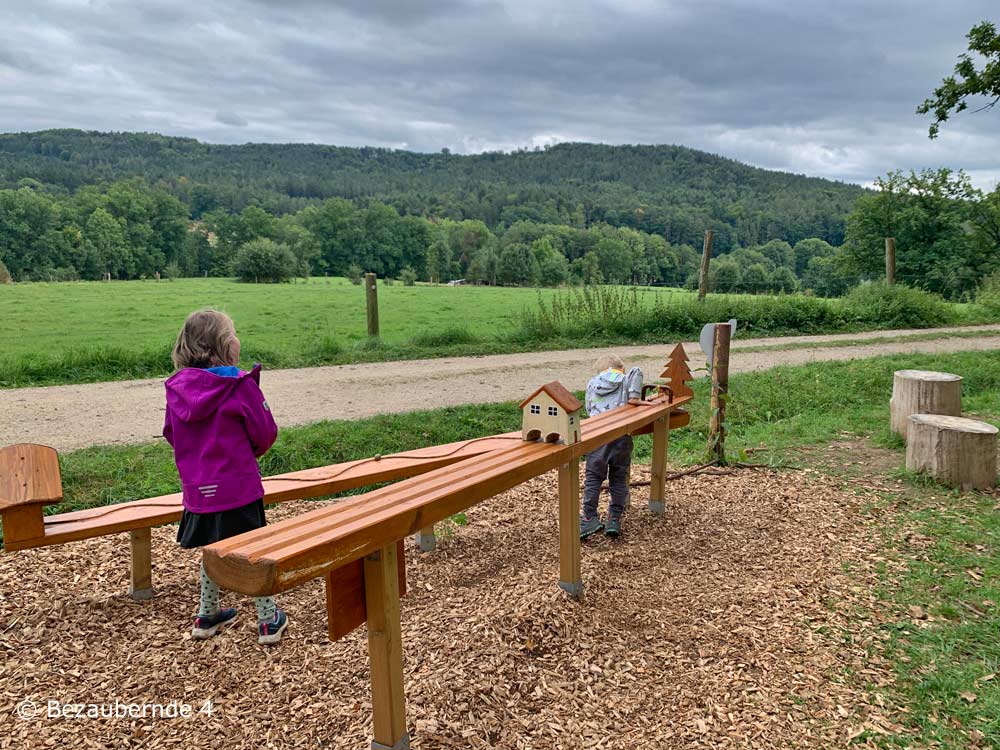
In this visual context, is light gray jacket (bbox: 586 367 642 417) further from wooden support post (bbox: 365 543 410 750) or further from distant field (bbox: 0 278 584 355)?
distant field (bbox: 0 278 584 355)

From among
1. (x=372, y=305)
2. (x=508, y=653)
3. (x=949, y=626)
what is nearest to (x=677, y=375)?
(x=949, y=626)

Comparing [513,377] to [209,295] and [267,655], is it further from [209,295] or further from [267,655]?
[209,295]

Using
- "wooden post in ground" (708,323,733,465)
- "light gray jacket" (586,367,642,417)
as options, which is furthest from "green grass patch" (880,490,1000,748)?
"light gray jacket" (586,367,642,417)

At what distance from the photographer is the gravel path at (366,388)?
24.4 feet

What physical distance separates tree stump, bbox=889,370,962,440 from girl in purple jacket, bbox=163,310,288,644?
6.17m

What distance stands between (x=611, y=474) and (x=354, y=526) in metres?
2.92

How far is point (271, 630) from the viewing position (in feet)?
10.9

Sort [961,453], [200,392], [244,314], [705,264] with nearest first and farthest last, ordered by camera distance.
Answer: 1. [200,392]
2. [961,453]
3. [705,264]
4. [244,314]

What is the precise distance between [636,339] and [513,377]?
4.93m

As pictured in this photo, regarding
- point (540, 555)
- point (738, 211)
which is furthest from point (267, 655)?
point (738, 211)

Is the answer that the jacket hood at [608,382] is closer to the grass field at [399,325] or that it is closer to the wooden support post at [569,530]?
the wooden support post at [569,530]

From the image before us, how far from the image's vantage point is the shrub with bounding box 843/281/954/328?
54.6 feet

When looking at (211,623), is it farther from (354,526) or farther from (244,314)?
(244,314)

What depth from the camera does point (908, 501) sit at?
530cm
